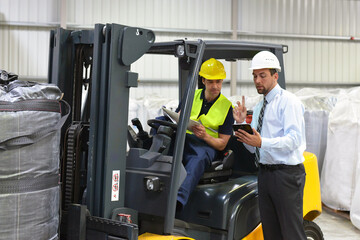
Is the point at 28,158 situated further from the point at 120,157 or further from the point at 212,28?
the point at 212,28

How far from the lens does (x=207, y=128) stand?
379cm

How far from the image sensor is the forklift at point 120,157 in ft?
9.04

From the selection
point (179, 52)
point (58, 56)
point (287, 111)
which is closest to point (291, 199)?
point (287, 111)

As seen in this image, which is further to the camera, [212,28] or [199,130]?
[212,28]

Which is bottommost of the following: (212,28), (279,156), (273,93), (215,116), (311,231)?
(311,231)

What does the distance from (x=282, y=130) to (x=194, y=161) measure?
68cm

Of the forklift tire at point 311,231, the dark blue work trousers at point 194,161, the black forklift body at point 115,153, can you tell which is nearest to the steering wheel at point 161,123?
the black forklift body at point 115,153

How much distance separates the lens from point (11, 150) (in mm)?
2295

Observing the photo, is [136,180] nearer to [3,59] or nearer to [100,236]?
[100,236]

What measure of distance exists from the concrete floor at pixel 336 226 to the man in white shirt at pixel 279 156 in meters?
2.95

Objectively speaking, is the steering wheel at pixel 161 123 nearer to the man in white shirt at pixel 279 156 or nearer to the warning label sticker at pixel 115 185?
the man in white shirt at pixel 279 156

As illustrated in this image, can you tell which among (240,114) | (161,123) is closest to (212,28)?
(240,114)

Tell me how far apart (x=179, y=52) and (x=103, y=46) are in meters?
0.52

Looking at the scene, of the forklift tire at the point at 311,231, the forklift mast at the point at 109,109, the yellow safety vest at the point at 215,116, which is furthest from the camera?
the forklift tire at the point at 311,231
